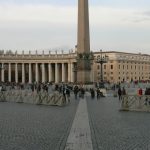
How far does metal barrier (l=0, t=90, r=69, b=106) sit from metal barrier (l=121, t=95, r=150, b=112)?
623 cm

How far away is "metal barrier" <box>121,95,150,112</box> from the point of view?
24.7 meters

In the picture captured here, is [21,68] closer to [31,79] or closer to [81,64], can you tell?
[31,79]

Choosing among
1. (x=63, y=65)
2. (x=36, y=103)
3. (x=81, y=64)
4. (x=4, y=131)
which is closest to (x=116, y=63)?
(x=63, y=65)

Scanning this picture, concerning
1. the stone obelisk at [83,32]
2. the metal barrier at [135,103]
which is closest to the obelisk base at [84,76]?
the stone obelisk at [83,32]

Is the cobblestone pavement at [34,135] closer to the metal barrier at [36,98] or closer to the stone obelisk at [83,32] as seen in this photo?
the metal barrier at [36,98]

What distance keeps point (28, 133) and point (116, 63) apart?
138m

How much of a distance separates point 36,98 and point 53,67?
105513mm

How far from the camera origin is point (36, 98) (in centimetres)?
3362

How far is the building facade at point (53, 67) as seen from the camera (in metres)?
130

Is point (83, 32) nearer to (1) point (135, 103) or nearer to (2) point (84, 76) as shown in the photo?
(2) point (84, 76)

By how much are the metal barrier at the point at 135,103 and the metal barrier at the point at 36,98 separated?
6.23 m

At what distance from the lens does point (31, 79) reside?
136 m

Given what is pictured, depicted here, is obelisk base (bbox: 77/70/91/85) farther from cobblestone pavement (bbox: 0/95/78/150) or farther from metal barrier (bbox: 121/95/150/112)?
cobblestone pavement (bbox: 0/95/78/150)

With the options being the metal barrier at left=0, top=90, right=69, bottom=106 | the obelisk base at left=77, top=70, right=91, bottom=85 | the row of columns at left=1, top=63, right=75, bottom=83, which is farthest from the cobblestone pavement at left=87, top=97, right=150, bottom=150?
the row of columns at left=1, top=63, right=75, bottom=83
